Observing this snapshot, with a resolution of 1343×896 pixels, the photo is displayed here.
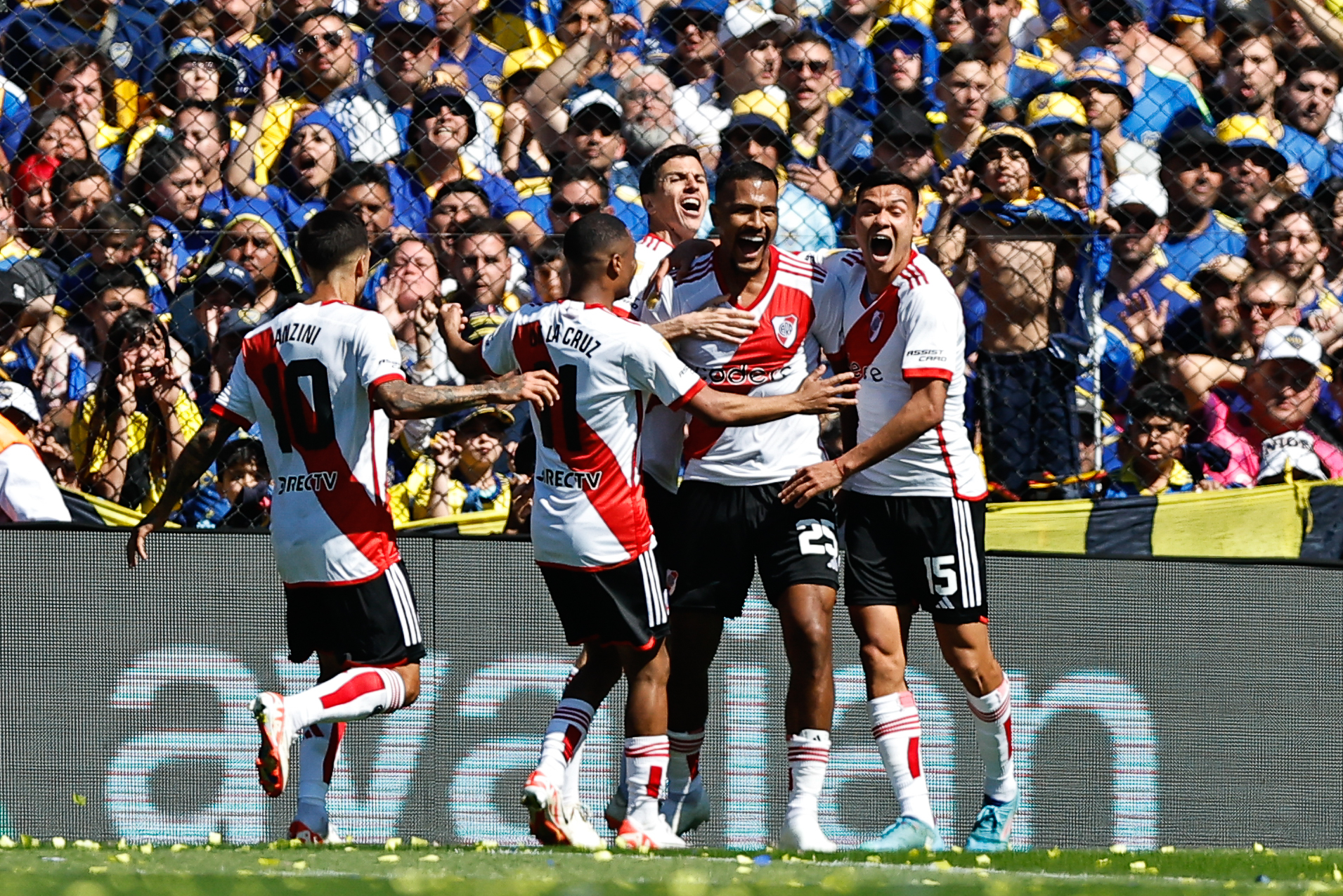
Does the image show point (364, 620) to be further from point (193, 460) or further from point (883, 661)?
point (883, 661)

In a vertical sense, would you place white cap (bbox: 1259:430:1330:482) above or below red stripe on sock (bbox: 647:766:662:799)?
above

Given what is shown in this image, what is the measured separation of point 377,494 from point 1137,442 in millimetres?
3502

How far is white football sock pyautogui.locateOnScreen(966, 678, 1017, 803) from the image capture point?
5141mm

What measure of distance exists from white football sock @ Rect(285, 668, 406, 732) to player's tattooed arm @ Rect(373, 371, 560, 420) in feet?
2.54

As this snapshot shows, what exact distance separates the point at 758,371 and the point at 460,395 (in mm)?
1040

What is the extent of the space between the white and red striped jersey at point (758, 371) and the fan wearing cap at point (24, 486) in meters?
2.68

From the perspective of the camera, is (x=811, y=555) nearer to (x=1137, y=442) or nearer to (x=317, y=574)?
(x=317, y=574)

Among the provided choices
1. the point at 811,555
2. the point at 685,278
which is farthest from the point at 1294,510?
the point at 685,278

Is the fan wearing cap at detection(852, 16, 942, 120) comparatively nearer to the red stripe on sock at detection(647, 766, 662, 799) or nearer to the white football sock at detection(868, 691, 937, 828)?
the white football sock at detection(868, 691, 937, 828)

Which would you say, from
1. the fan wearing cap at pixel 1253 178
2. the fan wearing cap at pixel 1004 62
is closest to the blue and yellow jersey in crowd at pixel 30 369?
the fan wearing cap at pixel 1004 62

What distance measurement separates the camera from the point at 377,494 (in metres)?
4.73

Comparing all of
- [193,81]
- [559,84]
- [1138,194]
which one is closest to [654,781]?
[559,84]

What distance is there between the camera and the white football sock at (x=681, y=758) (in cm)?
516

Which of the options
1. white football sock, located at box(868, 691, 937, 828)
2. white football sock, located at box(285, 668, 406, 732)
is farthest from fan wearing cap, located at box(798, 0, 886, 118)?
white football sock, located at box(285, 668, 406, 732)
